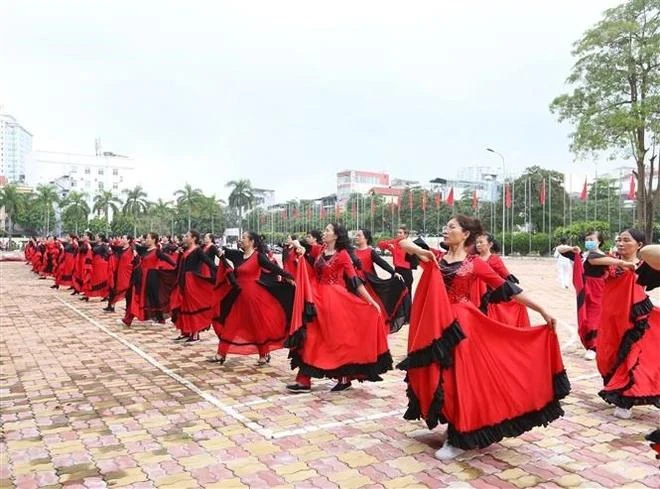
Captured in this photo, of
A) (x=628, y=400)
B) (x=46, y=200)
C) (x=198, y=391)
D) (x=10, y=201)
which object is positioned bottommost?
(x=198, y=391)

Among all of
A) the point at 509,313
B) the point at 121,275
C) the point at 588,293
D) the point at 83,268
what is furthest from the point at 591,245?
the point at 83,268

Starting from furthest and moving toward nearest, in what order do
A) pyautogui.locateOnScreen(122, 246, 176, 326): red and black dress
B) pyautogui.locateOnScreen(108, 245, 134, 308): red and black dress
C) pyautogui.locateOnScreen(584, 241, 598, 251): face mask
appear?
pyautogui.locateOnScreen(108, 245, 134, 308): red and black dress < pyautogui.locateOnScreen(122, 246, 176, 326): red and black dress < pyautogui.locateOnScreen(584, 241, 598, 251): face mask

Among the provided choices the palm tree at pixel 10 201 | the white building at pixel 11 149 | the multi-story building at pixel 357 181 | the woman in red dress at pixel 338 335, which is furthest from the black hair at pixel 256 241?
the white building at pixel 11 149

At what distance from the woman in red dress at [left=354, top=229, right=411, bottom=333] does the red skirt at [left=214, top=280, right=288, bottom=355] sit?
5.08ft

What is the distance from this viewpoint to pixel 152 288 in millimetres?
10516

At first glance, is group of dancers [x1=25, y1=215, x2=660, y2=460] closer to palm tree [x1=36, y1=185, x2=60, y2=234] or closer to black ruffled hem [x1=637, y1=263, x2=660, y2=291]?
black ruffled hem [x1=637, y1=263, x2=660, y2=291]

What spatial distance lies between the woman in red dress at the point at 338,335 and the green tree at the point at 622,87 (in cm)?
2773

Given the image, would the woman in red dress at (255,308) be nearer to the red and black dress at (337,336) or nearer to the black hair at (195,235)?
the red and black dress at (337,336)

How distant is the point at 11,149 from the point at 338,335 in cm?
15234

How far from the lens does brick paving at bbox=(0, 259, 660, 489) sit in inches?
149

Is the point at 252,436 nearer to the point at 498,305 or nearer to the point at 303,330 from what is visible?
the point at 303,330

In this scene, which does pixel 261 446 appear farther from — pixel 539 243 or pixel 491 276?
pixel 539 243

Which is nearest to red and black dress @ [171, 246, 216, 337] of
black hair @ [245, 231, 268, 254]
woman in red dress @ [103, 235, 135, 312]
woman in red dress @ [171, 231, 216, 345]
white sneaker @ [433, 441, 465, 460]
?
woman in red dress @ [171, 231, 216, 345]

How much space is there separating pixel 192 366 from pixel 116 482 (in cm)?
344
